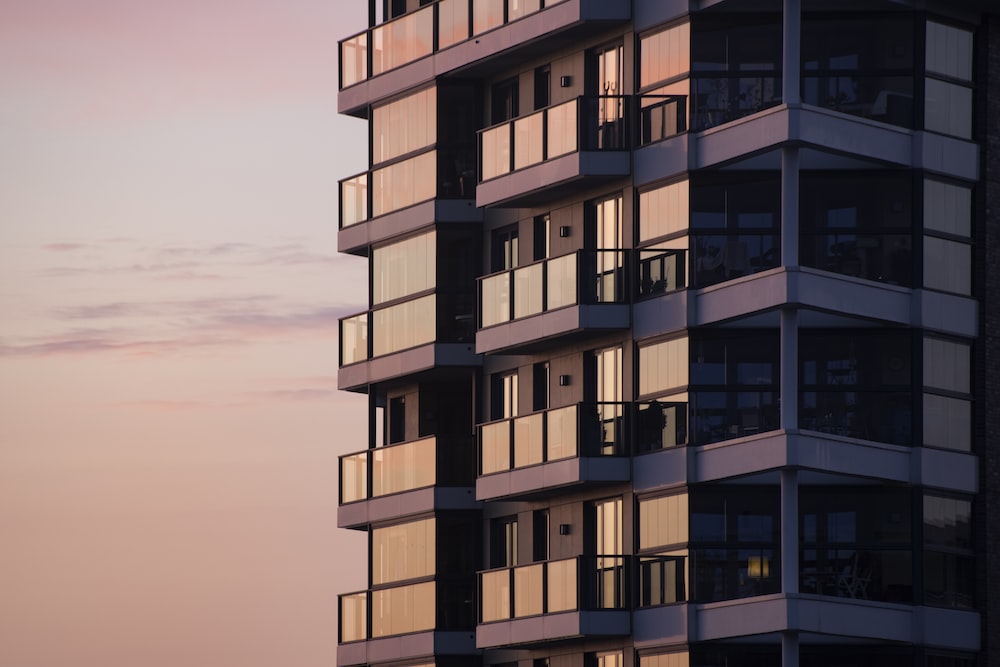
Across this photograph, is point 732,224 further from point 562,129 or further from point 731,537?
point 731,537

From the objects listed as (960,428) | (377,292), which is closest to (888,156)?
(960,428)

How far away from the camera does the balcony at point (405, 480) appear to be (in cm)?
6831

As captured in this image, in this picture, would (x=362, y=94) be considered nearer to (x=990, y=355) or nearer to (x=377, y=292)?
(x=377, y=292)

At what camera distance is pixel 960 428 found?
199ft

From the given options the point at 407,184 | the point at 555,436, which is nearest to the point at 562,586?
the point at 555,436

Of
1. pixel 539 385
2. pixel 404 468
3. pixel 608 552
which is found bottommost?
pixel 608 552

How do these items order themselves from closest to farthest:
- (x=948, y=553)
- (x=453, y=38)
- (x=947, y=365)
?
(x=948, y=553)
(x=947, y=365)
(x=453, y=38)

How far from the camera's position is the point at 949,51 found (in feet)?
201

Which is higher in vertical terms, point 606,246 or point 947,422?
point 606,246

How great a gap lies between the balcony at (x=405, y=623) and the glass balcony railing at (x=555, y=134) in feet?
29.1

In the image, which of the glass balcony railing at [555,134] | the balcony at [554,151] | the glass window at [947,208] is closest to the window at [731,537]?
the glass window at [947,208]

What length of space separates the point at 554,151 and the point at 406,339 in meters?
6.90

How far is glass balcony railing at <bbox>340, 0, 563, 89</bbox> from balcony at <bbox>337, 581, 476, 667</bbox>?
1133cm

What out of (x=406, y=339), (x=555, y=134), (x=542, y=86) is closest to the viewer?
(x=555, y=134)
